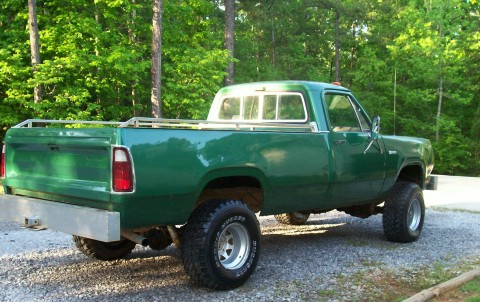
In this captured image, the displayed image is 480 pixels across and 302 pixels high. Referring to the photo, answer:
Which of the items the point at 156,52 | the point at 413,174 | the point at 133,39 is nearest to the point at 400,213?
the point at 413,174

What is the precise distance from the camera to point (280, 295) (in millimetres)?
4309

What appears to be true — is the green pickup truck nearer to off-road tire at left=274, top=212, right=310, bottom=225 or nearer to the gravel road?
the gravel road

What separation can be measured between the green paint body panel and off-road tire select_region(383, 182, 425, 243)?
1.84 feet

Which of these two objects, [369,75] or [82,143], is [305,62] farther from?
[82,143]

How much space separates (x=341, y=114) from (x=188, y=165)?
8.26 feet

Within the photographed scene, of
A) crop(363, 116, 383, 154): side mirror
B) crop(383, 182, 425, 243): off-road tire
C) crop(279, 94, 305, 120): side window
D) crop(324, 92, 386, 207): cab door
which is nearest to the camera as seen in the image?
crop(324, 92, 386, 207): cab door

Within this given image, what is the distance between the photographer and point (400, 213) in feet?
21.1

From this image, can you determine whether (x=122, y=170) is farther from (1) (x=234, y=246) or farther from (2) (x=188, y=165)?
(1) (x=234, y=246)

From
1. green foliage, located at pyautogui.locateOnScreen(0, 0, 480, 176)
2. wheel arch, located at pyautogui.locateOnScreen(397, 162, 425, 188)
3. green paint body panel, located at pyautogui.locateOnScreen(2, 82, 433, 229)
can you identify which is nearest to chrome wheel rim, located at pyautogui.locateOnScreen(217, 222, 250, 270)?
green paint body panel, located at pyautogui.locateOnScreen(2, 82, 433, 229)

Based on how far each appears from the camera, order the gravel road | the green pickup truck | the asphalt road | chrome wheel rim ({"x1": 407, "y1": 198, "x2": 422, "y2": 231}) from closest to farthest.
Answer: the green pickup truck < the gravel road < chrome wheel rim ({"x1": 407, "y1": 198, "x2": 422, "y2": 231}) < the asphalt road

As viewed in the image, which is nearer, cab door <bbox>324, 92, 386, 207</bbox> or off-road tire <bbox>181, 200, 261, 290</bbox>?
off-road tire <bbox>181, 200, 261, 290</bbox>

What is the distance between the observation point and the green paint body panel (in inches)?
→ 151

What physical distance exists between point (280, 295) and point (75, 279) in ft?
6.67

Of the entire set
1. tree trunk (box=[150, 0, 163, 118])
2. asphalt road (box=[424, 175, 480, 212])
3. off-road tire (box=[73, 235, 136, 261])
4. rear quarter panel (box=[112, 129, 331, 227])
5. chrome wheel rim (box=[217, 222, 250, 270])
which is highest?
tree trunk (box=[150, 0, 163, 118])
